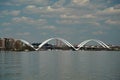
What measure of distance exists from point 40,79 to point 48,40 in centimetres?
16312

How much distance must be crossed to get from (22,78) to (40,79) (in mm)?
2597

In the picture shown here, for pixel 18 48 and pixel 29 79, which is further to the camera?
pixel 18 48

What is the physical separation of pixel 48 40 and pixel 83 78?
531 ft

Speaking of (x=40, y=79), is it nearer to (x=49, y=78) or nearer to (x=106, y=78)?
(x=49, y=78)

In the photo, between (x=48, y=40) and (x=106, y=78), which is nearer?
(x=106, y=78)

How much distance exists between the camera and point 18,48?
199125 mm

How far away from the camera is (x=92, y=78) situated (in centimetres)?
3491

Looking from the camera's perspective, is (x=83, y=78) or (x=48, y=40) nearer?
(x=83, y=78)

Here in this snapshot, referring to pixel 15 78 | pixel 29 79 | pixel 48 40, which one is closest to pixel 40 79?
pixel 29 79

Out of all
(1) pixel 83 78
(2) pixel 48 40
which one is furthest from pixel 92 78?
(2) pixel 48 40

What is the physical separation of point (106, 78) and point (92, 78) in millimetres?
1566

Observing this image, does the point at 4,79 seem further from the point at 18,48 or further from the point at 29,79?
the point at 18,48

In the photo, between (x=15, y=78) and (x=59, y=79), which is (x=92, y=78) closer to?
(x=59, y=79)

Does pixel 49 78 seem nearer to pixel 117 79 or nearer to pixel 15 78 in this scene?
pixel 15 78
